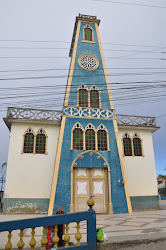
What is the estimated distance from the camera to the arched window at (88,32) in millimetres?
17109

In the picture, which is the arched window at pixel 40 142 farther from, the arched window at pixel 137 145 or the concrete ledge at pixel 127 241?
the concrete ledge at pixel 127 241

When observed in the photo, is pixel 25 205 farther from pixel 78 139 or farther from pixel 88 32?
pixel 88 32

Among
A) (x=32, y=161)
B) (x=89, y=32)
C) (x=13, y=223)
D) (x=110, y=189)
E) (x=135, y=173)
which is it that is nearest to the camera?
(x=13, y=223)

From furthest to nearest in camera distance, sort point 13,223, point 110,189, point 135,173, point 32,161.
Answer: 1. point 135,173
2. point 32,161
3. point 110,189
4. point 13,223

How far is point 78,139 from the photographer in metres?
13.9

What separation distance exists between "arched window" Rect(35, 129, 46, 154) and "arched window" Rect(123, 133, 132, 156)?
6.32 metres

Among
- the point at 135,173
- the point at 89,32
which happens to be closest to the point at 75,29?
the point at 89,32

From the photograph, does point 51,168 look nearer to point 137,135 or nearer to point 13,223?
point 137,135

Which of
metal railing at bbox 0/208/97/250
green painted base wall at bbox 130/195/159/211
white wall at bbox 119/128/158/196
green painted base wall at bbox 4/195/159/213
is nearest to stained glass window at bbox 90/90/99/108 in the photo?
white wall at bbox 119/128/158/196

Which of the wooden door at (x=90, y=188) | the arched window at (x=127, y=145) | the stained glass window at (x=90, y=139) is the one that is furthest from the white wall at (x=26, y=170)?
the arched window at (x=127, y=145)

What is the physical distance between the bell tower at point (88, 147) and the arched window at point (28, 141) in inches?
92.0

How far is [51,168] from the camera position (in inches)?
557

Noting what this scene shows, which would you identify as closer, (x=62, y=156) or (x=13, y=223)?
(x=13, y=223)

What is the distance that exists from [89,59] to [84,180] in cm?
966
